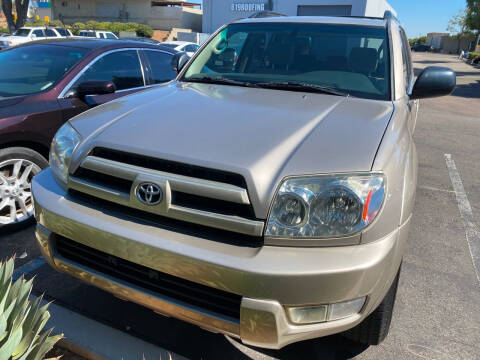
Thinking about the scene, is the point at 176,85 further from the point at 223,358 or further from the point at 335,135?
the point at 223,358

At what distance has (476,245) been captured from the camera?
12.2 feet

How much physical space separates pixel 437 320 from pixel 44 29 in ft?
94.3

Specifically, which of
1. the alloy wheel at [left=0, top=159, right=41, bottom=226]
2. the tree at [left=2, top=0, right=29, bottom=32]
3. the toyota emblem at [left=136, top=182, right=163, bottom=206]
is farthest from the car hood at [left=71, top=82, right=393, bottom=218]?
the tree at [left=2, top=0, right=29, bottom=32]

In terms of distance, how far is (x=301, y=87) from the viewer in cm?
278

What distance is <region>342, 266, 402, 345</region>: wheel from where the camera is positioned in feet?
6.74

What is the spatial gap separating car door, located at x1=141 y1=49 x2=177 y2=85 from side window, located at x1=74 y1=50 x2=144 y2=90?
11cm

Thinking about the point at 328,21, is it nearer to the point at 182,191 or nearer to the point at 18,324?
the point at 182,191

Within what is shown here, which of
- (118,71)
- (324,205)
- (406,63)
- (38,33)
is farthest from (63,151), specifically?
(38,33)

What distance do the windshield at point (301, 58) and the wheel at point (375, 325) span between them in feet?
4.36

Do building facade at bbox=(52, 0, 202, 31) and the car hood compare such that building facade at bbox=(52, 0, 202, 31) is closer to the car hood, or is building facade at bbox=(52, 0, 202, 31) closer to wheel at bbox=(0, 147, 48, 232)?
wheel at bbox=(0, 147, 48, 232)

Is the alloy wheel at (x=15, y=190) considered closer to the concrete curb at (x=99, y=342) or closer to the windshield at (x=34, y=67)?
the windshield at (x=34, y=67)

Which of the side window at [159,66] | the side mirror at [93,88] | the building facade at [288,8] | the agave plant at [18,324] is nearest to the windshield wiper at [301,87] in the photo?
the side mirror at [93,88]

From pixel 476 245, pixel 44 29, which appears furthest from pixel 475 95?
pixel 44 29

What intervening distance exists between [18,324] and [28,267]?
165 centimetres
